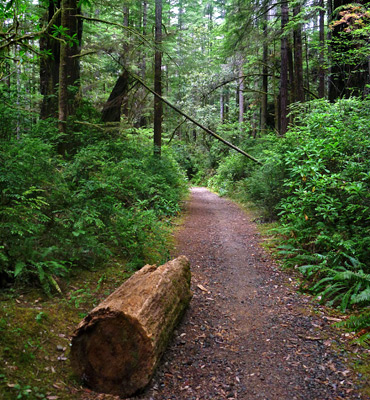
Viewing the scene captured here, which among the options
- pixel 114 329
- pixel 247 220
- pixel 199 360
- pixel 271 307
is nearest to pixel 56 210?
pixel 114 329

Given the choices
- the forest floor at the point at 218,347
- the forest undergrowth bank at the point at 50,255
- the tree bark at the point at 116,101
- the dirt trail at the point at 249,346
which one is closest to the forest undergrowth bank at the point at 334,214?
the forest floor at the point at 218,347

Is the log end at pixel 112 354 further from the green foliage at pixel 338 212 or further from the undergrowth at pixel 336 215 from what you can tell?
the green foliage at pixel 338 212

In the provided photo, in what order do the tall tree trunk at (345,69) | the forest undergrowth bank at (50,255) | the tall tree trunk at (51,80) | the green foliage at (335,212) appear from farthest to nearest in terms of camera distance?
the tall tree trunk at (345,69) < the tall tree trunk at (51,80) < the green foliage at (335,212) < the forest undergrowth bank at (50,255)

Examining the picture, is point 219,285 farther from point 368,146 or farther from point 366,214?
point 368,146

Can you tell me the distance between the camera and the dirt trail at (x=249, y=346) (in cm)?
301

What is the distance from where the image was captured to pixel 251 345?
3.76 meters

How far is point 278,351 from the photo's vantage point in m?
3.61

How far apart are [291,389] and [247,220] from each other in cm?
786

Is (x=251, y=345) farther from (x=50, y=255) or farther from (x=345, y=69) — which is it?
(x=345, y=69)

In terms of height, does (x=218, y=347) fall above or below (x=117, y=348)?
below

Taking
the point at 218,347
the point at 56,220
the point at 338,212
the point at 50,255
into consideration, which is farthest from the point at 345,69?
the point at 50,255

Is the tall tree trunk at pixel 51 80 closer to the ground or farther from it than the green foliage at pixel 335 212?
farther from it

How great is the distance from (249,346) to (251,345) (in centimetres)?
4

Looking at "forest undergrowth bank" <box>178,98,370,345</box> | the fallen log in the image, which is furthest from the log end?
"forest undergrowth bank" <box>178,98,370,345</box>
